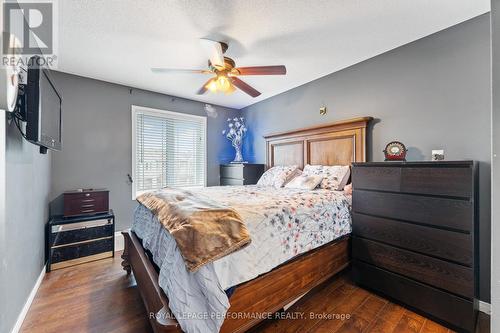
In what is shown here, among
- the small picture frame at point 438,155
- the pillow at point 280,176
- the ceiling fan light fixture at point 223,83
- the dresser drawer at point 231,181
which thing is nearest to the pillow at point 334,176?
the pillow at point 280,176

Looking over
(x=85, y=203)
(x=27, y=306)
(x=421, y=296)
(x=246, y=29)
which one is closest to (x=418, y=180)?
(x=421, y=296)

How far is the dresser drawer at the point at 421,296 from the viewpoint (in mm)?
1514

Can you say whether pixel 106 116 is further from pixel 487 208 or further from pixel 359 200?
pixel 487 208

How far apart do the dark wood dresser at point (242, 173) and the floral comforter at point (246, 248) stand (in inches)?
72.4

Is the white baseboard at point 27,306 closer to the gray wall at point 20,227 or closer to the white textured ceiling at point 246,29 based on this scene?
the gray wall at point 20,227

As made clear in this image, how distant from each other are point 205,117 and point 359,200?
3211 millimetres

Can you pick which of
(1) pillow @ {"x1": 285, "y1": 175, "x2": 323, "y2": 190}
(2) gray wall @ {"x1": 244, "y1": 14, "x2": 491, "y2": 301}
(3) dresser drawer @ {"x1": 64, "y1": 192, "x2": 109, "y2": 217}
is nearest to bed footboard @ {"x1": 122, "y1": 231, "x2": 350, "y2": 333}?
(1) pillow @ {"x1": 285, "y1": 175, "x2": 323, "y2": 190}

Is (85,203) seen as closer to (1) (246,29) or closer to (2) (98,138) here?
(2) (98,138)

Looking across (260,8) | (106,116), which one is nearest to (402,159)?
(260,8)

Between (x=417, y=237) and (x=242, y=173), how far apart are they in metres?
2.64

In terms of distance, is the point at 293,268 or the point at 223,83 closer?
the point at 293,268

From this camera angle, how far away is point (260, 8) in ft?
5.73

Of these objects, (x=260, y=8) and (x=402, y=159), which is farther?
(x=402, y=159)

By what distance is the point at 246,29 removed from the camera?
2008mm
